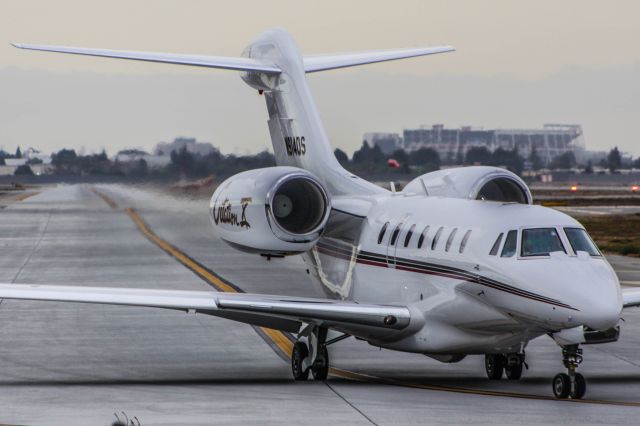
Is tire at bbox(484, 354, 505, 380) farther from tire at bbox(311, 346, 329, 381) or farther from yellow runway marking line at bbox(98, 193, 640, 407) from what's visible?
tire at bbox(311, 346, 329, 381)

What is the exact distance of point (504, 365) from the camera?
20.6m

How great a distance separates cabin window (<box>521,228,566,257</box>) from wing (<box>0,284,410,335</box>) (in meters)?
2.45

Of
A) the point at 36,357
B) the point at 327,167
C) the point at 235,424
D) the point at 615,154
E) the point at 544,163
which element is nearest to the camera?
the point at 235,424

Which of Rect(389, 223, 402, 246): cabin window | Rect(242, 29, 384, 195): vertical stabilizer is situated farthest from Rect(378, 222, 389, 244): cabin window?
Rect(242, 29, 384, 195): vertical stabilizer

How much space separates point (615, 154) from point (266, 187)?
91.9 m

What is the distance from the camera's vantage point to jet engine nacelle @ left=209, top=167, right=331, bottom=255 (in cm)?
2112

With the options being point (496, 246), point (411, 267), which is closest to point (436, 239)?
point (411, 267)

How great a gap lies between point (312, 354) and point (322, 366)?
237mm

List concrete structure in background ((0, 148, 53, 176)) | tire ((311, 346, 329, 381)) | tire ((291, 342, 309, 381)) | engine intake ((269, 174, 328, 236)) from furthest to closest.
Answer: concrete structure in background ((0, 148, 53, 176)), engine intake ((269, 174, 328, 236)), tire ((291, 342, 309, 381)), tire ((311, 346, 329, 381))

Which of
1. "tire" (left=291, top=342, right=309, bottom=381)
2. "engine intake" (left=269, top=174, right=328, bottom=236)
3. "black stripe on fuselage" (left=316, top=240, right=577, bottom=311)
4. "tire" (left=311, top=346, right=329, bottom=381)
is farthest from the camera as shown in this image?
"engine intake" (left=269, top=174, right=328, bottom=236)

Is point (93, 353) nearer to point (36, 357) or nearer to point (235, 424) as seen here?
point (36, 357)

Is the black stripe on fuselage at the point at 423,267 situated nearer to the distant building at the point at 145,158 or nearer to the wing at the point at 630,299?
the wing at the point at 630,299

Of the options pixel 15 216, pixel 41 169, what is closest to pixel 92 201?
pixel 41 169

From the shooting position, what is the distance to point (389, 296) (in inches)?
811
